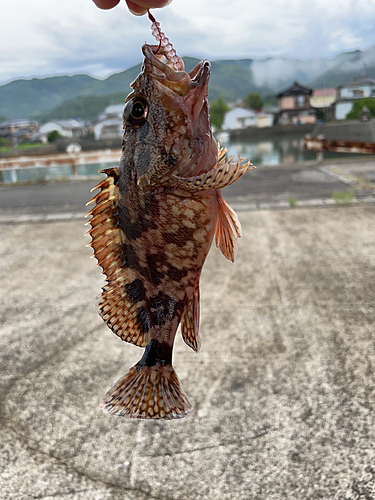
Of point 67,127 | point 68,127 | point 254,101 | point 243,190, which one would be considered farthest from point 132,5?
point 68,127

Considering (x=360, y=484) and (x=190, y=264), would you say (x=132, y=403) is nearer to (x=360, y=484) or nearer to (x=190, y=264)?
(x=190, y=264)

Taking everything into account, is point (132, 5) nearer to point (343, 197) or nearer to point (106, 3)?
point (106, 3)

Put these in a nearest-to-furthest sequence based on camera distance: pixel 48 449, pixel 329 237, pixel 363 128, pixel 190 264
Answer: pixel 190 264 → pixel 48 449 → pixel 329 237 → pixel 363 128

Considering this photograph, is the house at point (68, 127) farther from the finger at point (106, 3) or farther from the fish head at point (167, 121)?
the fish head at point (167, 121)

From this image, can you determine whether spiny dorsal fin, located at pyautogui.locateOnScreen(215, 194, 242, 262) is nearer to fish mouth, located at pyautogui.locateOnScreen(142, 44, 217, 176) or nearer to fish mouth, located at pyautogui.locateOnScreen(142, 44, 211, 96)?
fish mouth, located at pyautogui.locateOnScreen(142, 44, 217, 176)

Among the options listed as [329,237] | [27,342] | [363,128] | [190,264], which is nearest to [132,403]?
[190,264]

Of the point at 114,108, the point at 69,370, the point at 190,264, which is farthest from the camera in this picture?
the point at 114,108
